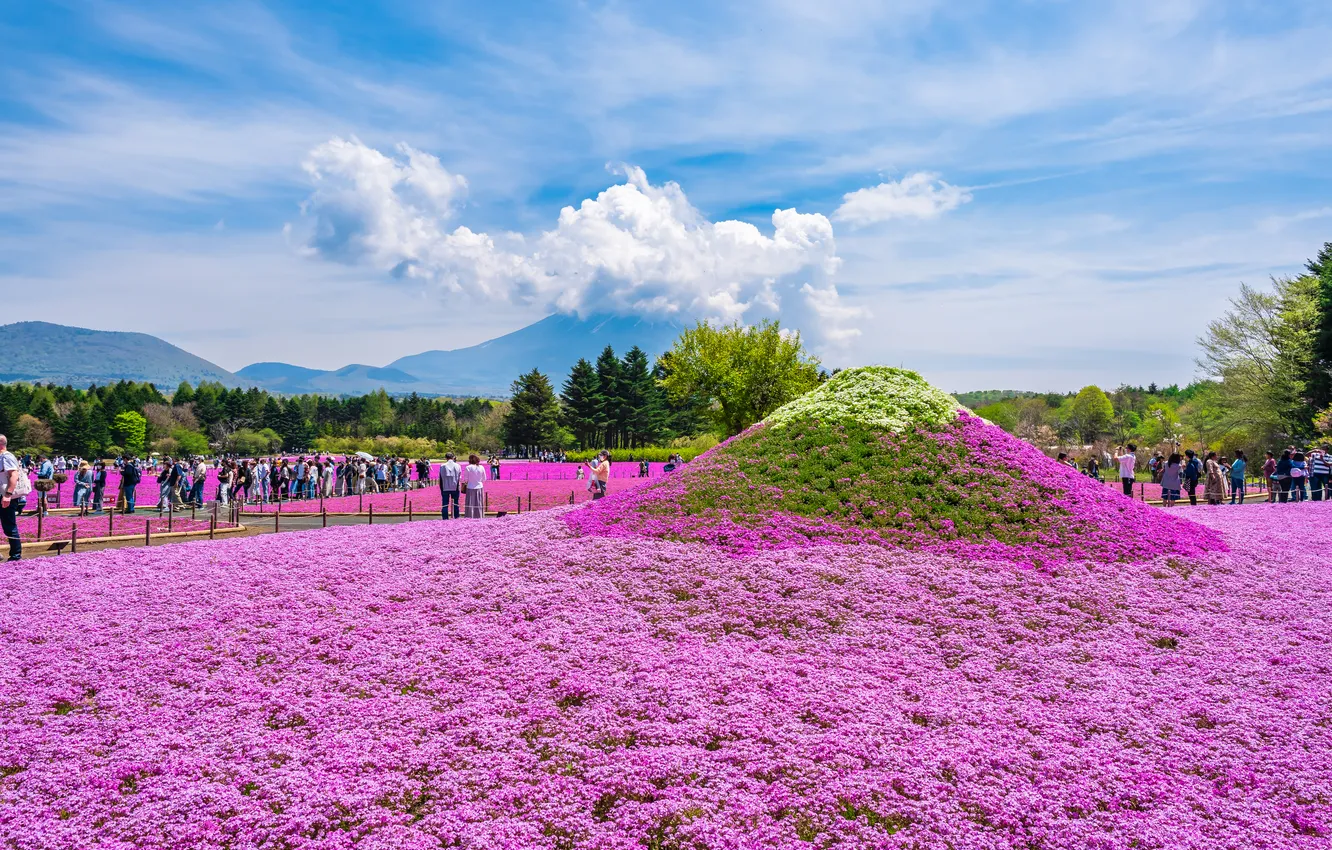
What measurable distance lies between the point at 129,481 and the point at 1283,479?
137 feet

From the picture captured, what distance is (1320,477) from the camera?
91.6 feet

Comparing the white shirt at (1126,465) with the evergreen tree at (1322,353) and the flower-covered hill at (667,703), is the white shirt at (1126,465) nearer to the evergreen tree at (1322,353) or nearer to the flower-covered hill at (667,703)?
the flower-covered hill at (667,703)

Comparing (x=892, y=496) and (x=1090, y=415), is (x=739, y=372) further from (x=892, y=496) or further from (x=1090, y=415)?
(x=1090, y=415)

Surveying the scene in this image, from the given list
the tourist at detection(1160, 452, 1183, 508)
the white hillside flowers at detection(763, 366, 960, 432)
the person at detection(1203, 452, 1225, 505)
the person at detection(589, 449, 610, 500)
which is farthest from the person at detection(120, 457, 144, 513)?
the person at detection(1203, 452, 1225, 505)

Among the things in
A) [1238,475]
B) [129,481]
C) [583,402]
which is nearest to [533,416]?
[583,402]

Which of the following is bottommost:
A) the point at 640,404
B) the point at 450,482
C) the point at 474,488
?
the point at 474,488

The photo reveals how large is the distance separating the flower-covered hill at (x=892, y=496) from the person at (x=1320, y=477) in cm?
1523

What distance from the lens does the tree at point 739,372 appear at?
6197cm

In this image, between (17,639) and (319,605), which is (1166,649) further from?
(17,639)

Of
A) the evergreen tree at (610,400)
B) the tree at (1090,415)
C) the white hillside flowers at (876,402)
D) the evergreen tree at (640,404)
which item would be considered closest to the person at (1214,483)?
the white hillside flowers at (876,402)

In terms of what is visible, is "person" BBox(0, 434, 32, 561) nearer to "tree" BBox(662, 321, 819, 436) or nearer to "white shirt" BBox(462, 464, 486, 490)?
"white shirt" BBox(462, 464, 486, 490)

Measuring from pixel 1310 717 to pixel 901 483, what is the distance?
26.9ft

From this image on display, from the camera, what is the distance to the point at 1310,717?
8750 millimetres

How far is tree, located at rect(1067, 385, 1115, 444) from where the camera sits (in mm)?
112188
